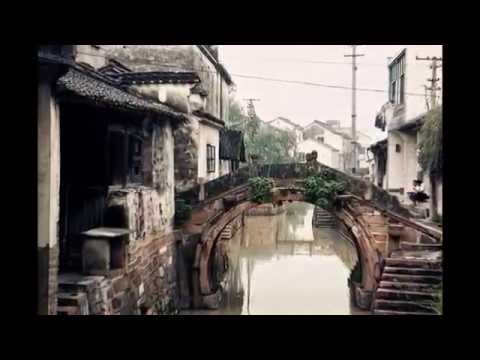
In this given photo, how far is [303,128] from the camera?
42438mm

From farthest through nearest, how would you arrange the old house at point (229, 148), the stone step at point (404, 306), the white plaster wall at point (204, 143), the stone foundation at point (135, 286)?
the old house at point (229, 148)
the white plaster wall at point (204, 143)
the stone step at point (404, 306)
the stone foundation at point (135, 286)

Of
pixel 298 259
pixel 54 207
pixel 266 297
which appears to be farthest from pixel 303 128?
pixel 54 207

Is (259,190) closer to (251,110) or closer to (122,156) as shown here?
(122,156)

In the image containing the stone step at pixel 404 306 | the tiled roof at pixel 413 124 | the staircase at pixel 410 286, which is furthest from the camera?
the tiled roof at pixel 413 124

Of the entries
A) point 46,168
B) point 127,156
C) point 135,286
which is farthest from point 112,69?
point 46,168

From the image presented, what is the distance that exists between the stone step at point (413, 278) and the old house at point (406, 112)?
5000 mm

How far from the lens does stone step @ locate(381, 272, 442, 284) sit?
9234 mm

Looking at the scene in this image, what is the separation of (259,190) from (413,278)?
387 cm

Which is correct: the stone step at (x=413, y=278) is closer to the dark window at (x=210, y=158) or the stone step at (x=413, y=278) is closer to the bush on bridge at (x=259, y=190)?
the bush on bridge at (x=259, y=190)

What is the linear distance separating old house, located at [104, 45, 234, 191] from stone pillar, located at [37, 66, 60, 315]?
6.10 m

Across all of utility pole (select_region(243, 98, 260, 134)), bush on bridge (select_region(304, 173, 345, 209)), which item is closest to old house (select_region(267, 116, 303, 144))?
utility pole (select_region(243, 98, 260, 134))

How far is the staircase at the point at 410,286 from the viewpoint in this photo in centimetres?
888

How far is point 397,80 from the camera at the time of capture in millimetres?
16797

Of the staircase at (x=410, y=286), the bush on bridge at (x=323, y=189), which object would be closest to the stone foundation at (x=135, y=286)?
the bush on bridge at (x=323, y=189)
